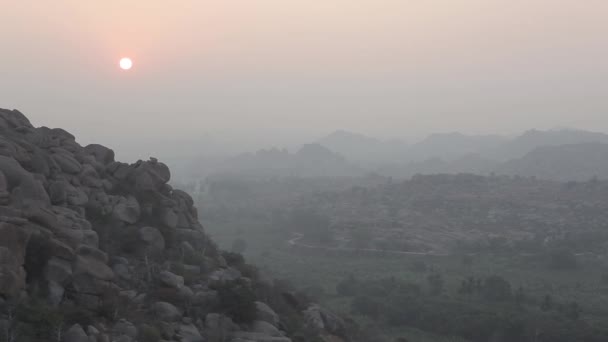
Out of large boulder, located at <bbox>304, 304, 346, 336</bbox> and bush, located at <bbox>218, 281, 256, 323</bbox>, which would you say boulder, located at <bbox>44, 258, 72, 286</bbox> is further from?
large boulder, located at <bbox>304, 304, 346, 336</bbox>

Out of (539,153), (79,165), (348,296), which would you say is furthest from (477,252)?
(539,153)

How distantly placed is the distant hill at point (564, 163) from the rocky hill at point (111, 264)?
123 metres

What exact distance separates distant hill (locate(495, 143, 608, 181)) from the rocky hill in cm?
12256

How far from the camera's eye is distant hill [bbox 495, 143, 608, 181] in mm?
135913

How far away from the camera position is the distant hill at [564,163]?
136 metres

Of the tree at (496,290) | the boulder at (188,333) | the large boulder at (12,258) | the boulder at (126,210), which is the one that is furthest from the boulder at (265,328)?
the tree at (496,290)

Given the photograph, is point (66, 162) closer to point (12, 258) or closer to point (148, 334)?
point (12, 258)

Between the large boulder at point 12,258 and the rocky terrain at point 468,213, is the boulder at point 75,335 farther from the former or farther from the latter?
the rocky terrain at point 468,213

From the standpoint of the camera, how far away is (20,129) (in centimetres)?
2134

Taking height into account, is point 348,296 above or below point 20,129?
below

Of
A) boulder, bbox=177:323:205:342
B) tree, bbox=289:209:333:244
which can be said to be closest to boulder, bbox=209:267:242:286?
boulder, bbox=177:323:205:342

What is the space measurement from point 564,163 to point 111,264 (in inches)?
5735

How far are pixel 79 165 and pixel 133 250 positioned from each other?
4.22 m

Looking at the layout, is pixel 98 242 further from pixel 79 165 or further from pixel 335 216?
pixel 335 216
